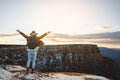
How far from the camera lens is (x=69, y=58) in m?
98.2

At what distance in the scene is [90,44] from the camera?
100188 mm

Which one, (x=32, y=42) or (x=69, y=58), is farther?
(x=69, y=58)

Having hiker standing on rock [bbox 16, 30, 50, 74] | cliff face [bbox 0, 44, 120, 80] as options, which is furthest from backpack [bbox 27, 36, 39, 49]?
cliff face [bbox 0, 44, 120, 80]

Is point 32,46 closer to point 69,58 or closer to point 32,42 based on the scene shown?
point 32,42

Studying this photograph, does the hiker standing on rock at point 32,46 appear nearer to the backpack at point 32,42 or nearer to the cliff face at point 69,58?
the backpack at point 32,42

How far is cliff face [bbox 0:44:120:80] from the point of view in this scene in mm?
90250

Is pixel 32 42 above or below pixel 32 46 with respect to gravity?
above

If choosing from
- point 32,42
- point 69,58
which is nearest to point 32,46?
point 32,42

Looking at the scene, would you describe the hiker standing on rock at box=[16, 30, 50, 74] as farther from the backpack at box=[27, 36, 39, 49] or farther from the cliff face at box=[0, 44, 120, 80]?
the cliff face at box=[0, 44, 120, 80]

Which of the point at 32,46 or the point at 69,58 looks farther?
the point at 69,58

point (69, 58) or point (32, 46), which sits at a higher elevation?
point (32, 46)

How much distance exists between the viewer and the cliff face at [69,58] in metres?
90.2

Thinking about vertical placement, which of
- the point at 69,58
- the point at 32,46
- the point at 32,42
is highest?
the point at 32,42

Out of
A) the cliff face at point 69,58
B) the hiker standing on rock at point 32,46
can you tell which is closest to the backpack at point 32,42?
the hiker standing on rock at point 32,46
